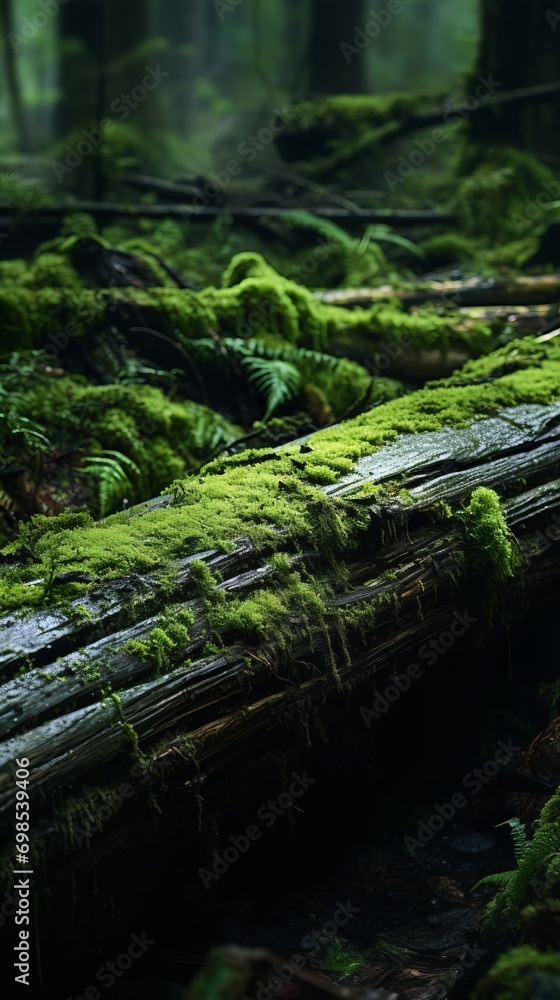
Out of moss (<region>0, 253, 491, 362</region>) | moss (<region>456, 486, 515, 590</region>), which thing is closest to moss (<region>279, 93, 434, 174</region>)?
moss (<region>0, 253, 491, 362</region>)

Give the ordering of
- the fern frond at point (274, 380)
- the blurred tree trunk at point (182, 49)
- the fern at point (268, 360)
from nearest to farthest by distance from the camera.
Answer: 1. the fern frond at point (274, 380)
2. the fern at point (268, 360)
3. the blurred tree trunk at point (182, 49)

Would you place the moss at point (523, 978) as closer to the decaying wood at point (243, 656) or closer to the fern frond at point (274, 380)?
the decaying wood at point (243, 656)

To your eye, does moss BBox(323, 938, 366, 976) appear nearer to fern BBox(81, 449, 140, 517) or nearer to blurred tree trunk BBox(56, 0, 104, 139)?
fern BBox(81, 449, 140, 517)

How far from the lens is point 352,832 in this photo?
328cm

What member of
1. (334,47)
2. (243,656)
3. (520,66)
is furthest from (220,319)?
(334,47)

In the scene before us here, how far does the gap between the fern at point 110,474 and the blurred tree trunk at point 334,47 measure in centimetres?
1202

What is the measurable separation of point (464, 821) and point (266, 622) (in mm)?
1617

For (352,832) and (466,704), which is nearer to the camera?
(352,832)

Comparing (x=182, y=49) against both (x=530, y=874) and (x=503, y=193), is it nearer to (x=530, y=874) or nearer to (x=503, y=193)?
(x=503, y=193)

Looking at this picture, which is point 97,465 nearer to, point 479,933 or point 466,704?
point 466,704

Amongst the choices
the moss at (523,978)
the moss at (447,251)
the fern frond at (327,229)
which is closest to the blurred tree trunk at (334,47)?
the moss at (447,251)

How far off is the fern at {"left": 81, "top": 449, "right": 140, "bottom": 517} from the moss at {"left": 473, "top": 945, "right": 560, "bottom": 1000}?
2.94m

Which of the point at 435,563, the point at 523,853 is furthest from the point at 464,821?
the point at 435,563

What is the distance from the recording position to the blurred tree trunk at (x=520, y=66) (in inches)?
397
